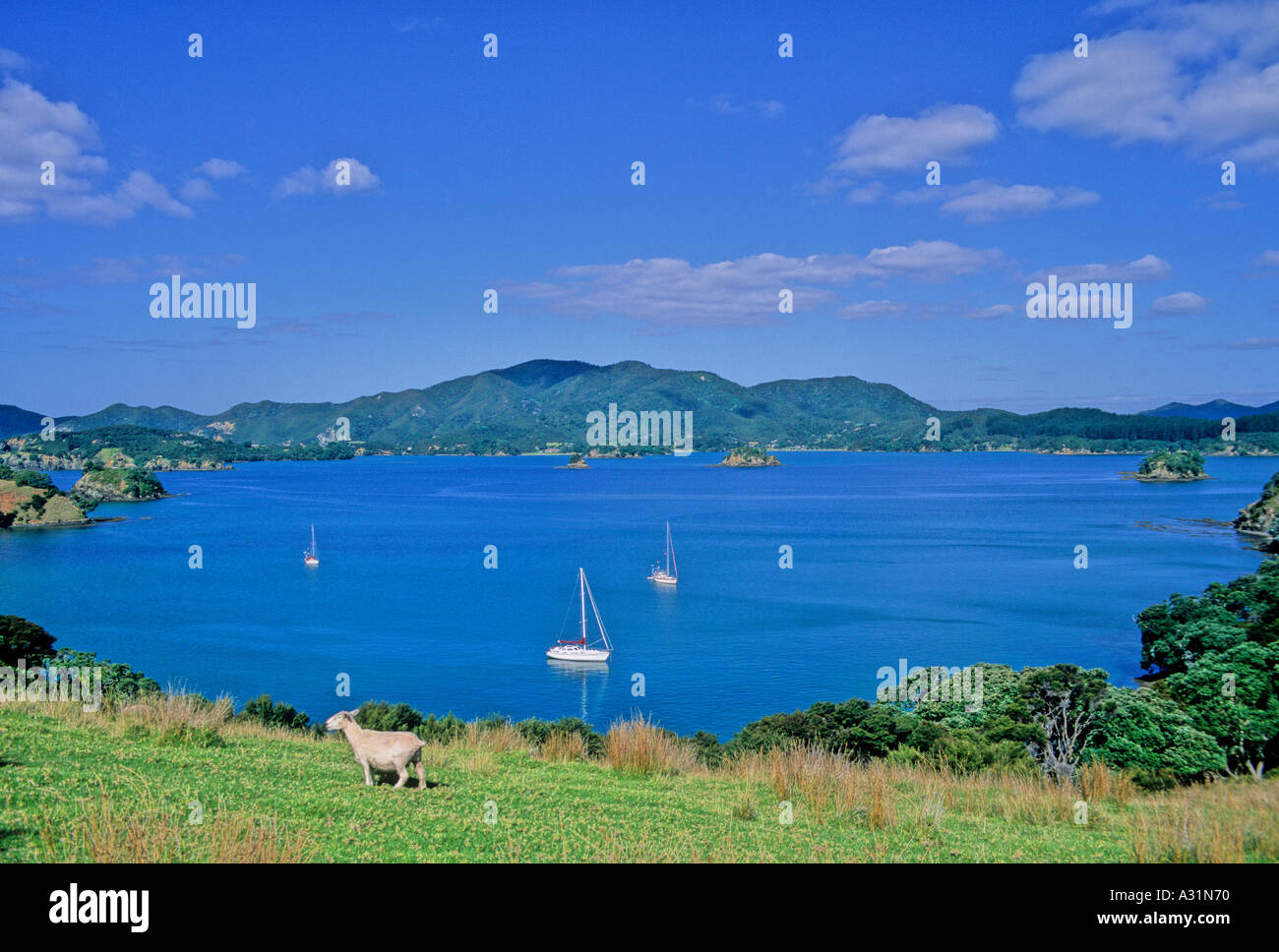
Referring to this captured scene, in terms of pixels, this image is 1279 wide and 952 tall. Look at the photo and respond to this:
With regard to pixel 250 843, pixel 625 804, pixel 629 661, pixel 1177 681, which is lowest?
pixel 629 661

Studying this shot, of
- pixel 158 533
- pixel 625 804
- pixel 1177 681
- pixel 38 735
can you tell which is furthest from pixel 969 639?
pixel 158 533

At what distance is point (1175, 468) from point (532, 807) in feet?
543

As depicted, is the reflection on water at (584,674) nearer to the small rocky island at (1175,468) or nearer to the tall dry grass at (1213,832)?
the tall dry grass at (1213,832)

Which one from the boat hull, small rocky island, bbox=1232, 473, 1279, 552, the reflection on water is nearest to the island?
the boat hull

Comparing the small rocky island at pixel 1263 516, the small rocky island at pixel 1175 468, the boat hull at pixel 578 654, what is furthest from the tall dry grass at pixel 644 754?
the small rocky island at pixel 1175 468

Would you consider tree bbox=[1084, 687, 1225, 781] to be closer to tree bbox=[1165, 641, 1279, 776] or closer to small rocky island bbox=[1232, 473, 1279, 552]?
tree bbox=[1165, 641, 1279, 776]

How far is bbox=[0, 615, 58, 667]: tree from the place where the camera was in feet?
70.3

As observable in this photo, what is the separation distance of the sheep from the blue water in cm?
2340

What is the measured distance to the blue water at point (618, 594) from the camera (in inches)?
1523

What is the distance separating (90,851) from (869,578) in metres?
59.7

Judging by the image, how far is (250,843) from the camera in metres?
5.91

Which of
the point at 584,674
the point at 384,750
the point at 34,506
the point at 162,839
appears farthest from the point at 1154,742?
the point at 34,506
